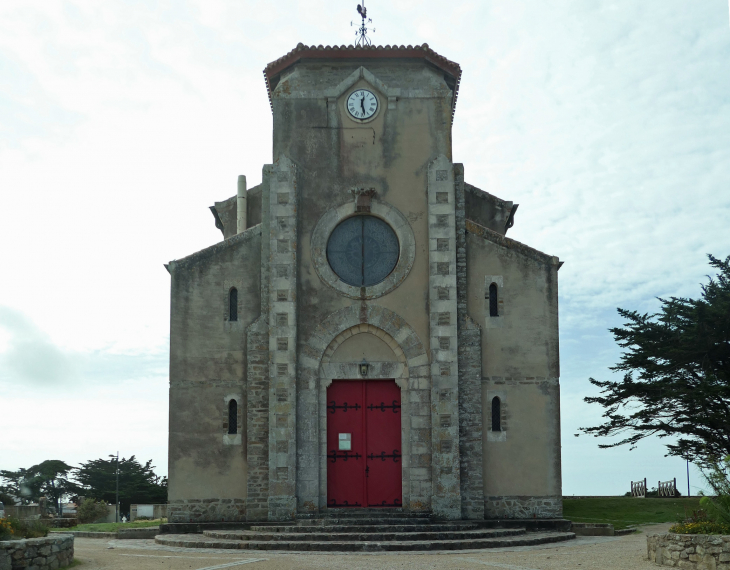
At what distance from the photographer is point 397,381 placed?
1936cm

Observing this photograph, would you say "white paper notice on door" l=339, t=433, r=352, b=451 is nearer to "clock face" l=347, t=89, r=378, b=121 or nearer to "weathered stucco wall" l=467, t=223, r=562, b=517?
"weathered stucco wall" l=467, t=223, r=562, b=517

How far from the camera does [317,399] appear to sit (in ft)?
63.2

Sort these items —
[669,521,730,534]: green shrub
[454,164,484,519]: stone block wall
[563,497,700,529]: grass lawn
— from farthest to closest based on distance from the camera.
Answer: [563,497,700,529]: grass lawn < [454,164,484,519]: stone block wall < [669,521,730,534]: green shrub

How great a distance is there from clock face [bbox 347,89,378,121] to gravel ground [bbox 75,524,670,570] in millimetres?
10368

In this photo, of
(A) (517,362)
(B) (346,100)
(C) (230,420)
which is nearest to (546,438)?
(A) (517,362)

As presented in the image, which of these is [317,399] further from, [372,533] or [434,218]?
[434,218]

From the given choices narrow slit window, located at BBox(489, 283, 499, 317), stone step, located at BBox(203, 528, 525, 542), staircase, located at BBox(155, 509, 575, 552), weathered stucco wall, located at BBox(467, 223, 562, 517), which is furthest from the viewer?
narrow slit window, located at BBox(489, 283, 499, 317)

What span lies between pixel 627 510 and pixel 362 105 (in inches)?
526

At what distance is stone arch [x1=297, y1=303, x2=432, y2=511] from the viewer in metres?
18.8

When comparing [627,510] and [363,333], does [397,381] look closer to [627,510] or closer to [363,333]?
[363,333]

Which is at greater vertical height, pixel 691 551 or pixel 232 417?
pixel 232 417

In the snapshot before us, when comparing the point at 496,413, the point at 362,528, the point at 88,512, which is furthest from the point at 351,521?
the point at 88,512

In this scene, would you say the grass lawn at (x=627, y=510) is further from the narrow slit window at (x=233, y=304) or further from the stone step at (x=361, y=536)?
the narrow slit window at (x=233, y=304)

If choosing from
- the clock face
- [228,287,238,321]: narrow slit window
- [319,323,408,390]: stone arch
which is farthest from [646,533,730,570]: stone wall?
the clock face
